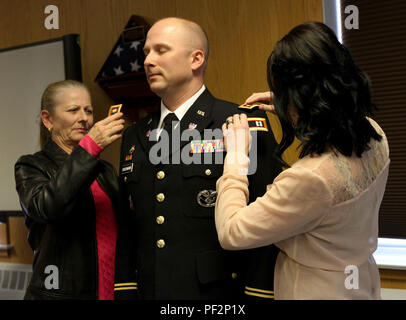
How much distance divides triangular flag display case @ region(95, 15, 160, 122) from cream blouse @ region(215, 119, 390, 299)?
1.59 meters

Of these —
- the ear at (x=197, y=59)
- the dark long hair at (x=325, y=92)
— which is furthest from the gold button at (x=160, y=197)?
the dark long hair at (x=325, y=92)

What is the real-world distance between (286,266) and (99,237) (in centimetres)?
87

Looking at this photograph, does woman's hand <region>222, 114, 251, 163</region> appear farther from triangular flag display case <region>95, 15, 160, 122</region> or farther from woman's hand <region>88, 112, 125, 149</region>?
triangular flag display case <region>95, 15, 160, 122</region>

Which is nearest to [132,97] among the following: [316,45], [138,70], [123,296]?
[138,70]

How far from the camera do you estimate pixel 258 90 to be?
2.44 metres

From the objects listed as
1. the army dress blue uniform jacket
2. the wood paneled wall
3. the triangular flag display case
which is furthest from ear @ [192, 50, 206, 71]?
the triangular flag display case

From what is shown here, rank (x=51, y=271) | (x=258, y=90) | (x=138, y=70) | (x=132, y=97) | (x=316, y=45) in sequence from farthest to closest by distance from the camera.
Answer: (x=132, y=97), (x=138, y=70), (x=258, y=90), (x=51, y=271), (x=316, y=45)

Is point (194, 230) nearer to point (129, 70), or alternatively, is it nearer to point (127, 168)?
point (127, 168)

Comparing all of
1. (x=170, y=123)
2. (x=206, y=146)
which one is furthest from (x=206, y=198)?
(x=170, y=123)

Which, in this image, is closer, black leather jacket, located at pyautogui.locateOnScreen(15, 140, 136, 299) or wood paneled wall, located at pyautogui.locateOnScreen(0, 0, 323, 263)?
black leather jacket, located at pyautogui.locateOnScreen(15, 140, 136, 299)

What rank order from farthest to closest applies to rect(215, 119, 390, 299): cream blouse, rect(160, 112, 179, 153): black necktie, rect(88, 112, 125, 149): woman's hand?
rect(88, 112, 125, 149): woman's hand
rect(160, 112, 179, 153): black necktie
rect(215, 119, 390, 299): cream blouse

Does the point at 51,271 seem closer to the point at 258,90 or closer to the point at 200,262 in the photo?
the point at 200,262

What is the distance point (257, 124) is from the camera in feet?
4.84

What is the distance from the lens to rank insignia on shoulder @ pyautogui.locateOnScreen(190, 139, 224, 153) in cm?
151
